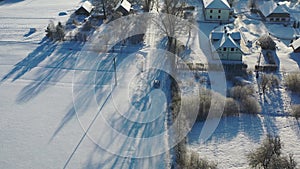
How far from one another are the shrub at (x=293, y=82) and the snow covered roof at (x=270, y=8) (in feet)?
29.5

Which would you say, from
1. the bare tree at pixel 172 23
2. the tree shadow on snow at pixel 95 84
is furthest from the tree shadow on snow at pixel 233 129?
the bare tree at pixel 172 23

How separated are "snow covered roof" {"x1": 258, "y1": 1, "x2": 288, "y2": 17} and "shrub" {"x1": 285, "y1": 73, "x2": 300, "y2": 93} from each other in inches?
354

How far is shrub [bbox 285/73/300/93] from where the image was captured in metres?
19.4

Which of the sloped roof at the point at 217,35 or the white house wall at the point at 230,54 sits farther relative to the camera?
the sloped roof at the point at 217,35

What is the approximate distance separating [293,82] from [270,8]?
10642 millimetres

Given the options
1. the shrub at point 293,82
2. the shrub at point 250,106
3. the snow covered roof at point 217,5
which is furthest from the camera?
the snow covered roof at point 217,5

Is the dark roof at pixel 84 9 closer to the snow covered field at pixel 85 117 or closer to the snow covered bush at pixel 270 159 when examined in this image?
the snow covered field at pixel 85 117

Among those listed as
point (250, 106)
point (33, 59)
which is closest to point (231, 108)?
point (250, 106)

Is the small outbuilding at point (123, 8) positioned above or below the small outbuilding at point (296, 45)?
above

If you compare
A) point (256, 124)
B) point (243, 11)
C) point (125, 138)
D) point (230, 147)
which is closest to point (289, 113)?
point (256, 124)

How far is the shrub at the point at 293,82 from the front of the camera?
19.4 meters

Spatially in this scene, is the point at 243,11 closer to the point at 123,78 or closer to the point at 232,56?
the point at 232,56

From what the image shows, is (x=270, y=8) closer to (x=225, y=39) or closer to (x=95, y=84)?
(x=225, y=39)

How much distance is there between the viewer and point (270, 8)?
92.4ft
